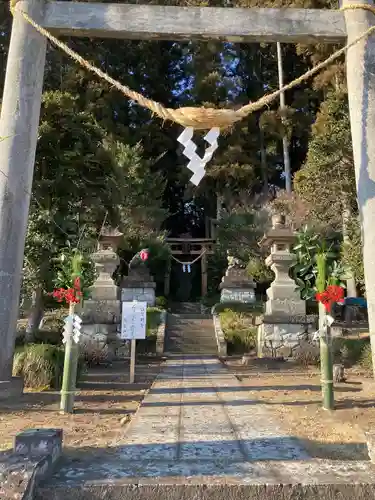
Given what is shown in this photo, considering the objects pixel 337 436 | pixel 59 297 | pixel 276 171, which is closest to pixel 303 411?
pixel 337 436

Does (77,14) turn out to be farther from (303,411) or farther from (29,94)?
(303,411)

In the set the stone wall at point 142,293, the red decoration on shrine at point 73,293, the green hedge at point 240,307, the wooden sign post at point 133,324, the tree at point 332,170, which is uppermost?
the tree at point 332,170

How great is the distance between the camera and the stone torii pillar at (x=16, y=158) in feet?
14.8

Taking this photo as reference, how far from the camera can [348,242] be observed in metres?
11.8

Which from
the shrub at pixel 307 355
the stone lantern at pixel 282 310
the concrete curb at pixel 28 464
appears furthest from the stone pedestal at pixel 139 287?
the concrete curb at pixel 28 464

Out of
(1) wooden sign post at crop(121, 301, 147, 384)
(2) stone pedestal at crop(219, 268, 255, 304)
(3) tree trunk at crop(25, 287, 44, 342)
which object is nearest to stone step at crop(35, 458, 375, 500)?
(1) wooden sign post at crop(121, 301, 147, 384)

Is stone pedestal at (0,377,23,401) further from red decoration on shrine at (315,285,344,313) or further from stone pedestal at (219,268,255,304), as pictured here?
stone pedestal at (219,268,255,304)

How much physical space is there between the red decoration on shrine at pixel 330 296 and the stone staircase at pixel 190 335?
7.10m

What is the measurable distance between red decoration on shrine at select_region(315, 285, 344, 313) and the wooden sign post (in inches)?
122

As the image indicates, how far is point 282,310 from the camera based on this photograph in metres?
10.9

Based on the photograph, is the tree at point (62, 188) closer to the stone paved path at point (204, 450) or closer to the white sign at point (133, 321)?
the white sign at point (133, 321)

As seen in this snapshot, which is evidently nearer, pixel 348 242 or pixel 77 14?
pixel 77 14

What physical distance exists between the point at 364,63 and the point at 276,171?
20304mm

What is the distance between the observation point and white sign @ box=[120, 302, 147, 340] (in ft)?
23.2
